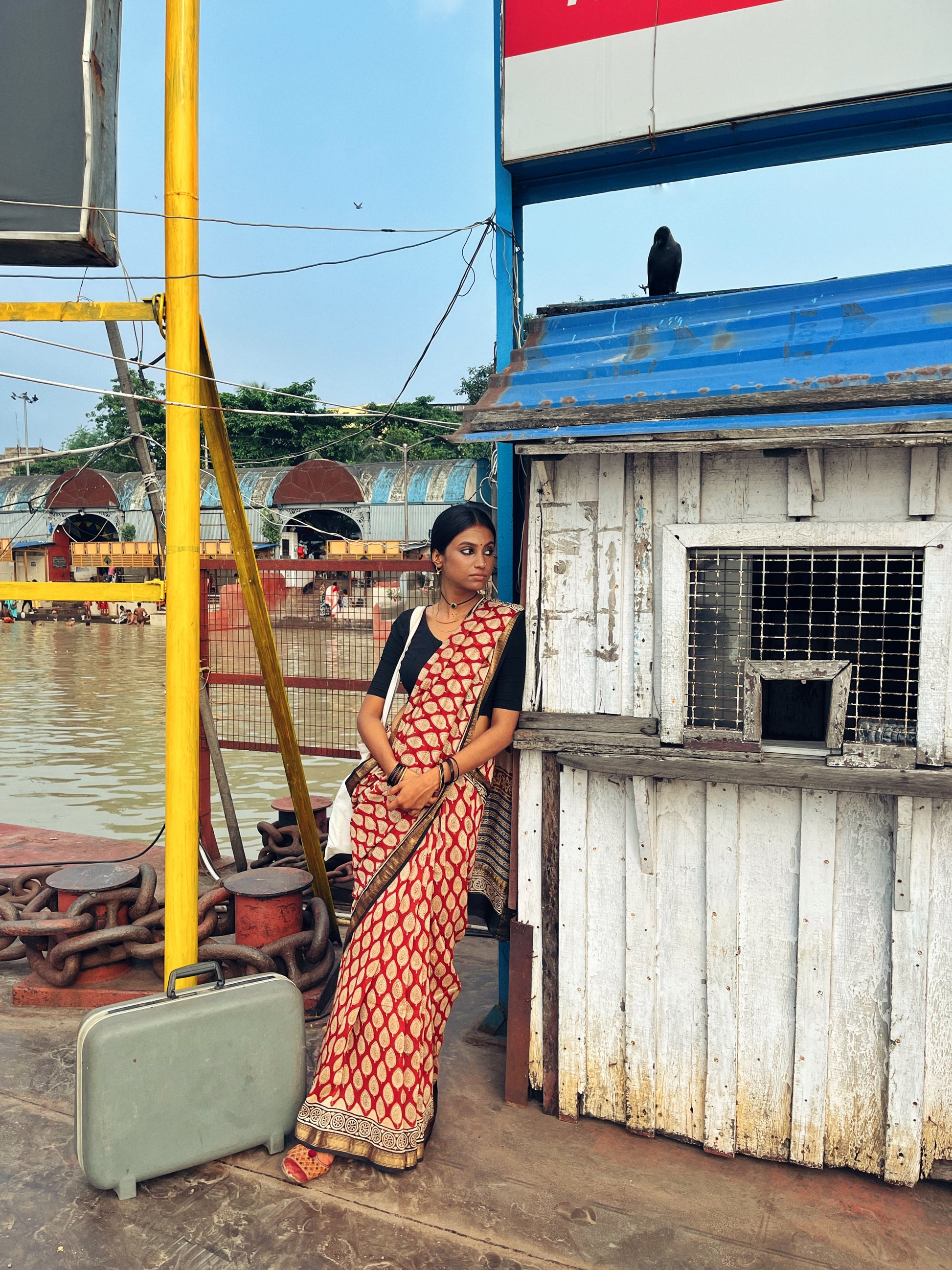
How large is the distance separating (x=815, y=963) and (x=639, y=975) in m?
0.57

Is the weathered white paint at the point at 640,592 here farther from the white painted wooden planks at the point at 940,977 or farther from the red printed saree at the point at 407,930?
the white painted wooden planks at the point at 940,977

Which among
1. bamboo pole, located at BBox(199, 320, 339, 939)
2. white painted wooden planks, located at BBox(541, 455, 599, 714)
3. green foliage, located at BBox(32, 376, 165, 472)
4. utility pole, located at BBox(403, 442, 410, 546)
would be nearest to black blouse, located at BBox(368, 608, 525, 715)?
white painted wooden planks, located at BBox(541, 455, 599, 714)

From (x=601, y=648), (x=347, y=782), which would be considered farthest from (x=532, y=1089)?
(x=601, y=648)

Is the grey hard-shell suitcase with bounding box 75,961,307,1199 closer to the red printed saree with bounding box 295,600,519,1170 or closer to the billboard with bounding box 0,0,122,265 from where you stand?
the red printed saree with bounding box 295,600,519,1170

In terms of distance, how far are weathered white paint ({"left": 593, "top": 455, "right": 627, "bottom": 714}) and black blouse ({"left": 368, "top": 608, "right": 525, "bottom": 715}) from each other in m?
0.29

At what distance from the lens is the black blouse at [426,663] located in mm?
2977

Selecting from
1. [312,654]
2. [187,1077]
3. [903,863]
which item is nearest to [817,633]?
[903,863]

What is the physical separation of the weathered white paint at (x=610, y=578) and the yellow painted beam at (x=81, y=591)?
158cm

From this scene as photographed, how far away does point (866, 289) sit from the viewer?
9.38ft

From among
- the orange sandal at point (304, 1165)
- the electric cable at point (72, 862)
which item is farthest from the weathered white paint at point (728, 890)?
the electric cable at point (72, 862)

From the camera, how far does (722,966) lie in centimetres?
279

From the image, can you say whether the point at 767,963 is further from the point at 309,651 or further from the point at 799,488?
the point at 309,651

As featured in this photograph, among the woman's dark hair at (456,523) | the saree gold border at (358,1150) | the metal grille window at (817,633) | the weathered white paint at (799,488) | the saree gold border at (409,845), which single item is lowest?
the saree gold border at (358,1150)

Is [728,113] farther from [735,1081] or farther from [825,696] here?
[735,1081]
